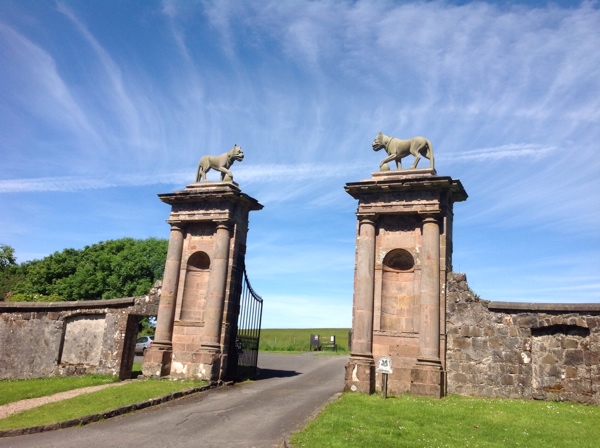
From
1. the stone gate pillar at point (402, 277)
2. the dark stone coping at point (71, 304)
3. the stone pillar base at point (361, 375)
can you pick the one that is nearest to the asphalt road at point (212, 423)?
the stone pillar base at point (361, 375)

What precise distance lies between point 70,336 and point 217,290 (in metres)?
5.51

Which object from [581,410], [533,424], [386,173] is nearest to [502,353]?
[581,410]

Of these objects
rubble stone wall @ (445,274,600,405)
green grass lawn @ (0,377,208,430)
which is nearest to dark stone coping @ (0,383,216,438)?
green grass lawn @ (0,377,208,430)

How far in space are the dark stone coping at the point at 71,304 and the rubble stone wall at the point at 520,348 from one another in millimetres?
9541

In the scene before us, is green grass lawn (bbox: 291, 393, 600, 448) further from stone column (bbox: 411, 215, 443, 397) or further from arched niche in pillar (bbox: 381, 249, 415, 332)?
arched niche in pillar (bbox: 381, 249, 415, 332)

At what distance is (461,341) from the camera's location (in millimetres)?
11898

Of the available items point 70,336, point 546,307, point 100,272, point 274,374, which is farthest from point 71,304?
point 100,272

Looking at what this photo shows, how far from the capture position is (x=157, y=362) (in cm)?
1413

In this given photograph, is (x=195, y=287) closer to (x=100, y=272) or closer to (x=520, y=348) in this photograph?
(x=520, y=348)

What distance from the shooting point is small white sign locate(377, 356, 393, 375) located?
11.4 meters

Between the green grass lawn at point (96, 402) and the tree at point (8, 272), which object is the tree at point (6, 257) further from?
the green grass lawn at point (96, 402)

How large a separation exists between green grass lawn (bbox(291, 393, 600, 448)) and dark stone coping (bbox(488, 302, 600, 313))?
204 cm

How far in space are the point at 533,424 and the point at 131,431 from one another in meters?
7.25

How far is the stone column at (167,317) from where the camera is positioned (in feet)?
46.5
